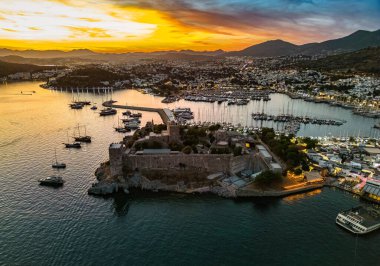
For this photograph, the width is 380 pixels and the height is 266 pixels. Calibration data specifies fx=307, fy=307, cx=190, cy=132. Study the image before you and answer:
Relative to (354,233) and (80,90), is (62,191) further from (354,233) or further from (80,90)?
(80,90)

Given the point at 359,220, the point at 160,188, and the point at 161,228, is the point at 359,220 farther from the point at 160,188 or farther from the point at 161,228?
the point at 160,188

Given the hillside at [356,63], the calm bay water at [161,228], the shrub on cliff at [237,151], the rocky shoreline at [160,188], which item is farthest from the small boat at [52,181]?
the hillside at [356,63]

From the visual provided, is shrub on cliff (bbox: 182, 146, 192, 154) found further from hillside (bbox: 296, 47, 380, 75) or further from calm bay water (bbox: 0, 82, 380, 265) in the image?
hillside (bbox: 296, 47, 380, 75)

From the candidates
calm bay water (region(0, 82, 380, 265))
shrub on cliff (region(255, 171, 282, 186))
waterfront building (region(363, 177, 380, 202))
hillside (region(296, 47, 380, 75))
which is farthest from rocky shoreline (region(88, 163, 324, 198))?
hillside (region(296, 47, 380, 75))

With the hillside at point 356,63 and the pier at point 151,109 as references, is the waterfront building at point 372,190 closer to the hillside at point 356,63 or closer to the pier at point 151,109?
the pier at point 151,109

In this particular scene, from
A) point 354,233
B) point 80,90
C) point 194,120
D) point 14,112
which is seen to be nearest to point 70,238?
point 354,233

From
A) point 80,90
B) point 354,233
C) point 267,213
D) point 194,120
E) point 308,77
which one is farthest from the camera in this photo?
point 308,77
